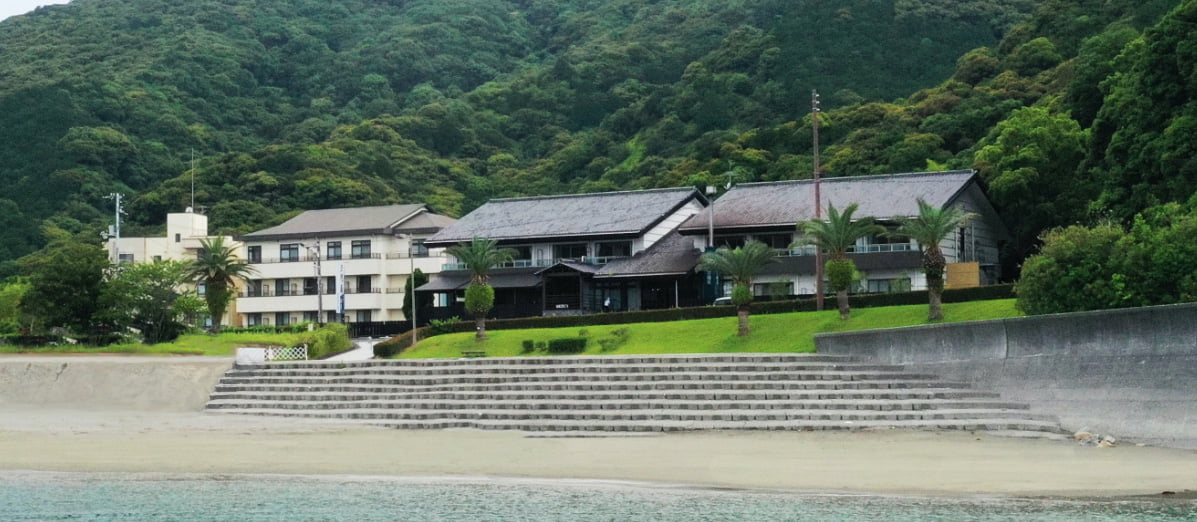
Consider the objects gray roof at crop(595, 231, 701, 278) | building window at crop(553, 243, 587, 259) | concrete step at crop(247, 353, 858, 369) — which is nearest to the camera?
concrete step at crop(247, 353, 858, 369)

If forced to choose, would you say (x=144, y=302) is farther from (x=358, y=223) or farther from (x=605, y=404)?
(x=605, y=404)

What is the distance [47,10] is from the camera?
190250mm

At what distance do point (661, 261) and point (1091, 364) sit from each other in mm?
37992

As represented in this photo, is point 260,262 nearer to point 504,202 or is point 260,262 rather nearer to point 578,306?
point 504,202

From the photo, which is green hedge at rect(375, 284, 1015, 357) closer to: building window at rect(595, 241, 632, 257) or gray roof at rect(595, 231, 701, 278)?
gray roof at rect(595, 231, 701, 278)

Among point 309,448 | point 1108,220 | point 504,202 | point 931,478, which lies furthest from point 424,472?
point 504,202

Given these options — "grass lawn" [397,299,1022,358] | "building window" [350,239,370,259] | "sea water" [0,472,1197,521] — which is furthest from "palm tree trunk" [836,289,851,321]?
"building window" [350,239,370,259]

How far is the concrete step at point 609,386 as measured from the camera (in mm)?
32438

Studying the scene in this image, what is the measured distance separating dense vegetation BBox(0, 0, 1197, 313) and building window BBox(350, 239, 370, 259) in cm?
2155

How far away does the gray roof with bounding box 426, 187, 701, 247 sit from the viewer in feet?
223

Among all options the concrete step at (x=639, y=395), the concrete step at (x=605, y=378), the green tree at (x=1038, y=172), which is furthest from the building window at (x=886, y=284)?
the concrete step at (x=639, y=395)

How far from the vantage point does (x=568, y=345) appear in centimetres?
4994

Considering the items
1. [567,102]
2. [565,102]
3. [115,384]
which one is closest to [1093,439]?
[115,384]

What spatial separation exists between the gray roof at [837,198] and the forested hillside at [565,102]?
410 centimetres
